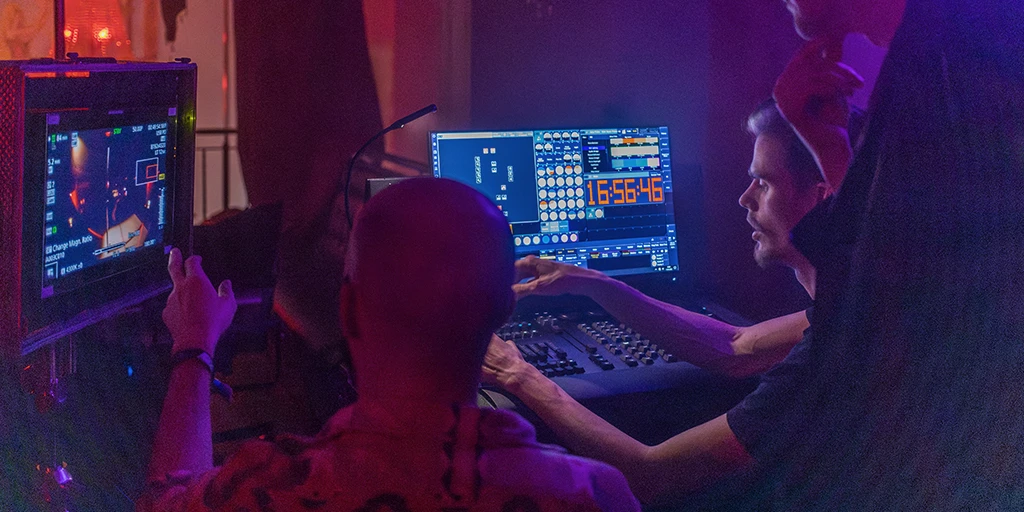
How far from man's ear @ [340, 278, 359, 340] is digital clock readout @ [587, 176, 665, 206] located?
1365mm

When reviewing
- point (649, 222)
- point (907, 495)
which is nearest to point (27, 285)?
point (907, 495)

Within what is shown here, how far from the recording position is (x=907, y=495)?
1271mm

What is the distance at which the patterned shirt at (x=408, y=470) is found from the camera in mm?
862

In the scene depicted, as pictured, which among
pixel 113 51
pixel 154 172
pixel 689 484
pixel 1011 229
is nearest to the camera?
pixel 1011 229

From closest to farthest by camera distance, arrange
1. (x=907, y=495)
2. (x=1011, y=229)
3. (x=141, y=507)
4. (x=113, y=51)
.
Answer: (x=141, y=507)
(x=1011, y=229)
(x=907, y=495)
(x=113, y=51)

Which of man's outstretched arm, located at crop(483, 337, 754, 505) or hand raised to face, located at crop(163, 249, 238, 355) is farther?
man's outstretched arm, located at crop(483, 337, 754, 505)

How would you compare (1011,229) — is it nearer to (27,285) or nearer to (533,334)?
(533,334)

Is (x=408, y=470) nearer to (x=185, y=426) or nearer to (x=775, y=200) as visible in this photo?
(x=185, y=426)

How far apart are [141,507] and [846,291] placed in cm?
105

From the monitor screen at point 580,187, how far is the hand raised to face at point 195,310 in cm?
90

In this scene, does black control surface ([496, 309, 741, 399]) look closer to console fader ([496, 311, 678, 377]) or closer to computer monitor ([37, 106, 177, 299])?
console fader ([496, 311, 678, 377])

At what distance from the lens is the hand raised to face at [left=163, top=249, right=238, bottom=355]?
3.90 ft

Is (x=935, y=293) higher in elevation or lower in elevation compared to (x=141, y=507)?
higher

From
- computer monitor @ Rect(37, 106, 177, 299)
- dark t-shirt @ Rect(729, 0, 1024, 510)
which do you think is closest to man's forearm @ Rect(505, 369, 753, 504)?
dark t-shirt @ Rect(729, 0, 1024, 510)
